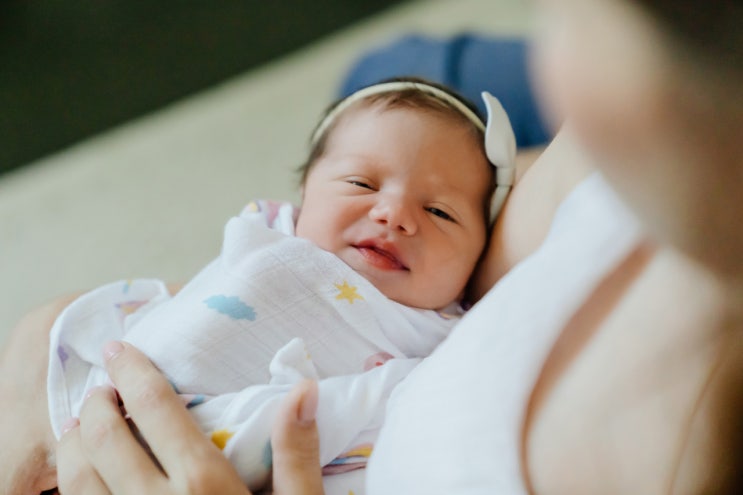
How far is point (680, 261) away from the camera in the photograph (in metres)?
0.36

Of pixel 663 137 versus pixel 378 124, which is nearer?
pixel 663 137

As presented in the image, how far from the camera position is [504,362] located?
0.45 meters

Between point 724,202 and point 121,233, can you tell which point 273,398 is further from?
point 121,233

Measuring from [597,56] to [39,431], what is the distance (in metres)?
0.68

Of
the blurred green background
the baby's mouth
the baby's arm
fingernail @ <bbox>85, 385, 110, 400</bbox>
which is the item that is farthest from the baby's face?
the blurred green background

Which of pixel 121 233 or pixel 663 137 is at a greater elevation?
pixel 663 137

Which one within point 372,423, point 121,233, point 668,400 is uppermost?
point 668,400

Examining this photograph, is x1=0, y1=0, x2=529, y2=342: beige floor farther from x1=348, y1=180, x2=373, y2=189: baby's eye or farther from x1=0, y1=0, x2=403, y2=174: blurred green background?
x1=348, y1=180, x2=373, y2=189: baby's eye

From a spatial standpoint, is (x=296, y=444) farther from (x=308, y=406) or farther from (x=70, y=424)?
(x=70, y=424)

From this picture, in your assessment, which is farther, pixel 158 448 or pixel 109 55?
pixel 109 55

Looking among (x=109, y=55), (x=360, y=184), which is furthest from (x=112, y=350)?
(x=109, y=55)

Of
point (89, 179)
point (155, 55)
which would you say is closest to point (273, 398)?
point (89, 179)

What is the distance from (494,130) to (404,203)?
5.1 inches

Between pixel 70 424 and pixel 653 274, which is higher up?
pixel 653 274
